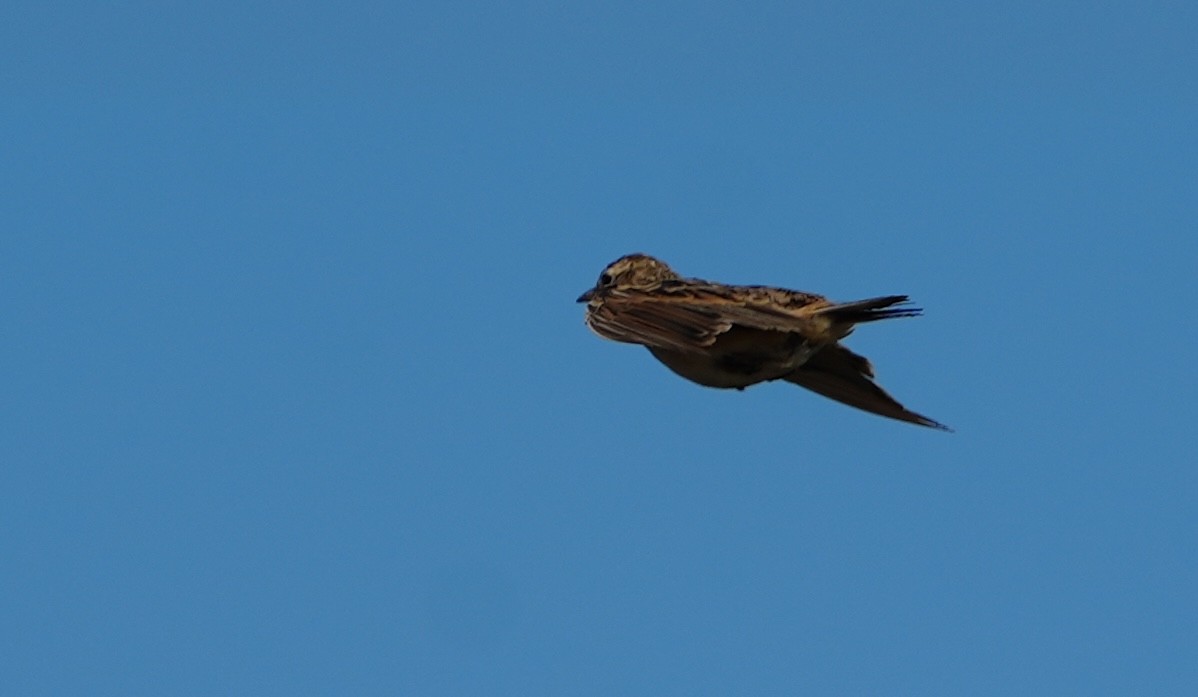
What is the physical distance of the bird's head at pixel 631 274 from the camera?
904 inches

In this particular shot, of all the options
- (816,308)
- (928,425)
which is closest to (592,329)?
(816,308)

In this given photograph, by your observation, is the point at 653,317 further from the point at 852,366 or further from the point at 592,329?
the point at 852,366

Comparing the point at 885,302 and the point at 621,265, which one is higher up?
the point at 621,265

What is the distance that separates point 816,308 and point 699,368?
1.06 metres

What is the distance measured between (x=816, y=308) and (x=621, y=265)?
2.25 metres

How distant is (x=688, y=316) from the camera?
840 inches

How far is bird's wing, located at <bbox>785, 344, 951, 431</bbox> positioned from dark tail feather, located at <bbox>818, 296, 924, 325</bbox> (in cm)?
159

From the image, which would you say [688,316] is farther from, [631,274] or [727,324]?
[631,274]

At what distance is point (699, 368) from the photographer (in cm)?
2173

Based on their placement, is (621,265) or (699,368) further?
(621,265)

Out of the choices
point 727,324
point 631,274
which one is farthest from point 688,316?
point 631,274

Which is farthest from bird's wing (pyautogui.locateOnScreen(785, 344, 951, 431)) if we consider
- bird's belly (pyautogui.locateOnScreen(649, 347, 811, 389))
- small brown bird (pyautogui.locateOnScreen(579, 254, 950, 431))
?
bird's belly (pyautogui.locateOnScreen(649, 347, 811, 389))

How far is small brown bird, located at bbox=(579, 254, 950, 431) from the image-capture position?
69.2ft

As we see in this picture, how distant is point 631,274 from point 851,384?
2.16m
